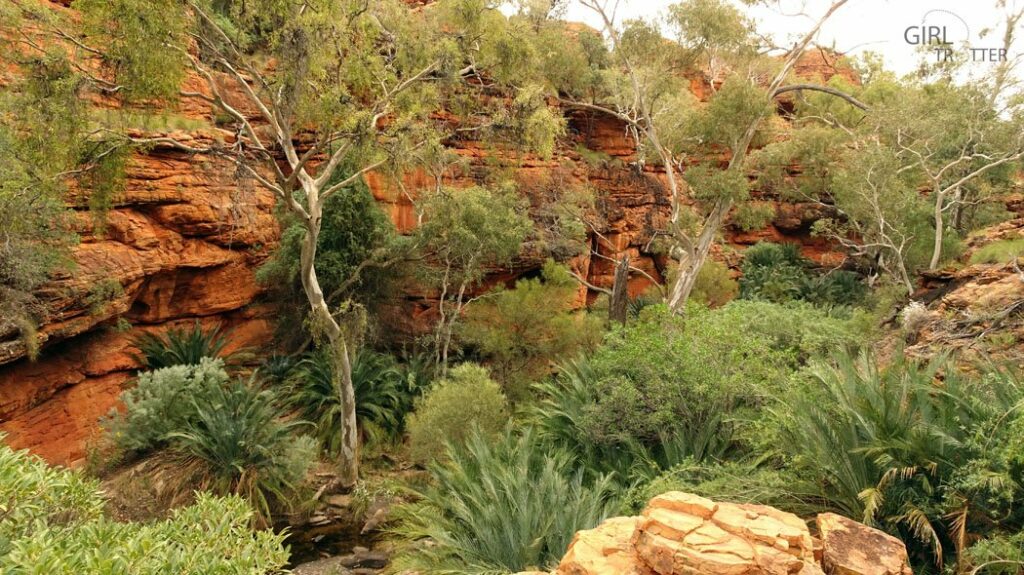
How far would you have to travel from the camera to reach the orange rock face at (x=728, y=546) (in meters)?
3.64

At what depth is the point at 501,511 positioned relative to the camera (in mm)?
6613

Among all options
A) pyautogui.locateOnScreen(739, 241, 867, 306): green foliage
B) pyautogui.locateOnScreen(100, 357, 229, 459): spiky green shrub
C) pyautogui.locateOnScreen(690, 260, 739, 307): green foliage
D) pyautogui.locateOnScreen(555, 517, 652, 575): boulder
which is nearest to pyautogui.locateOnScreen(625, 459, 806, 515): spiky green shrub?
pyautogui.locateOnScreen(555, 517, 652, 575): boulder

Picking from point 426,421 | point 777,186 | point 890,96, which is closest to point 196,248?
point 426,421

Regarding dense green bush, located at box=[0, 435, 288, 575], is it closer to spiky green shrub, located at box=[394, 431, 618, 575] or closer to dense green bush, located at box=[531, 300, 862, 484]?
spiky green shrub, located at box=[394, 431, 618, 575]

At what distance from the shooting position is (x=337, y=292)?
12.3 m

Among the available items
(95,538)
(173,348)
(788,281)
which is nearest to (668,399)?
(95,538)

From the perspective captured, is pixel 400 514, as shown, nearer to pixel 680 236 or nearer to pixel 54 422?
pixel 54 422

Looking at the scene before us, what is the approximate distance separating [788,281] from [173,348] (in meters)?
16.3

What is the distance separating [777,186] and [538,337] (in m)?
11.9

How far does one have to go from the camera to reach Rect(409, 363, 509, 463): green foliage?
9500mm

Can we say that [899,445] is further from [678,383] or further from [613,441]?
[613,441]

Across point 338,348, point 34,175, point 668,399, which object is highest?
point 34,175

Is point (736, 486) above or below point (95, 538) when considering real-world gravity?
below

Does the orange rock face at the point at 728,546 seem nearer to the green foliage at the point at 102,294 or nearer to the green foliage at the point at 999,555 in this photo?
the green foliage at the point at 999,555
